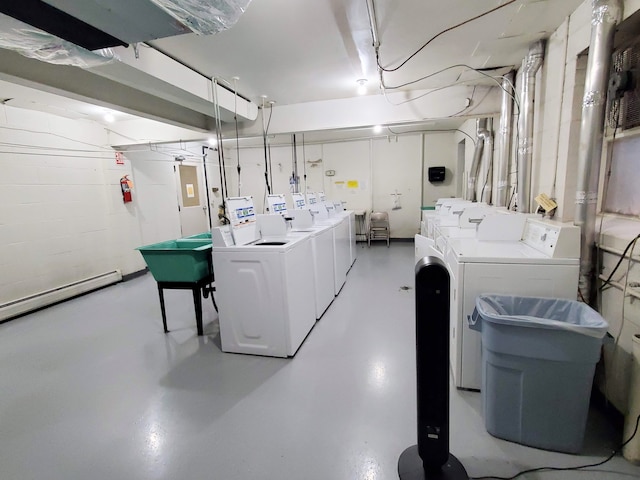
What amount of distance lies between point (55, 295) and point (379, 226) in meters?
5.82

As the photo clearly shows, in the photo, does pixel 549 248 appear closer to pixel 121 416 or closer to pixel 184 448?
pixel 184 448

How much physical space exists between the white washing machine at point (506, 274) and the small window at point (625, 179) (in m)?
0.52

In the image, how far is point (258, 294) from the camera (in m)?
2.45

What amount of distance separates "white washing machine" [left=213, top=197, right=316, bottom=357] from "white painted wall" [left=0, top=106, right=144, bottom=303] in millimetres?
3018

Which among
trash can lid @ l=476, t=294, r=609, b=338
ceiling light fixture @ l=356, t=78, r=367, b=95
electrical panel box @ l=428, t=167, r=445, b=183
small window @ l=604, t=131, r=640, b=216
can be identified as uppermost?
ceiling light fixture @ l=356, t=78, r=367, b=95

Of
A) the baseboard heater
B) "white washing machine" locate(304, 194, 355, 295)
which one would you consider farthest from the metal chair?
the baseboard heater

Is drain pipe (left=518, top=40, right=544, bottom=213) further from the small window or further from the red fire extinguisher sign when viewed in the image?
the red fire extinguisher sign

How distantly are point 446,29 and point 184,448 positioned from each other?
3.36m

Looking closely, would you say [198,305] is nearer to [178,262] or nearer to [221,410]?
[178,262]

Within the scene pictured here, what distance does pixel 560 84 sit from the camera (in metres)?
2.21

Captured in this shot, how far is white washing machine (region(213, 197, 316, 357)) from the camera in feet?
7.84

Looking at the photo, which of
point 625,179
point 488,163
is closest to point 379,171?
point 488,163

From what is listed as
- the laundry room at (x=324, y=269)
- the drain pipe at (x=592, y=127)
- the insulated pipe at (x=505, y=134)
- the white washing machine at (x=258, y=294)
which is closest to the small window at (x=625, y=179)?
the laundry room at (x=324, y=269)

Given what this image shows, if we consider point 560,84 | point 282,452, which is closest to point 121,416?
point 282,452
